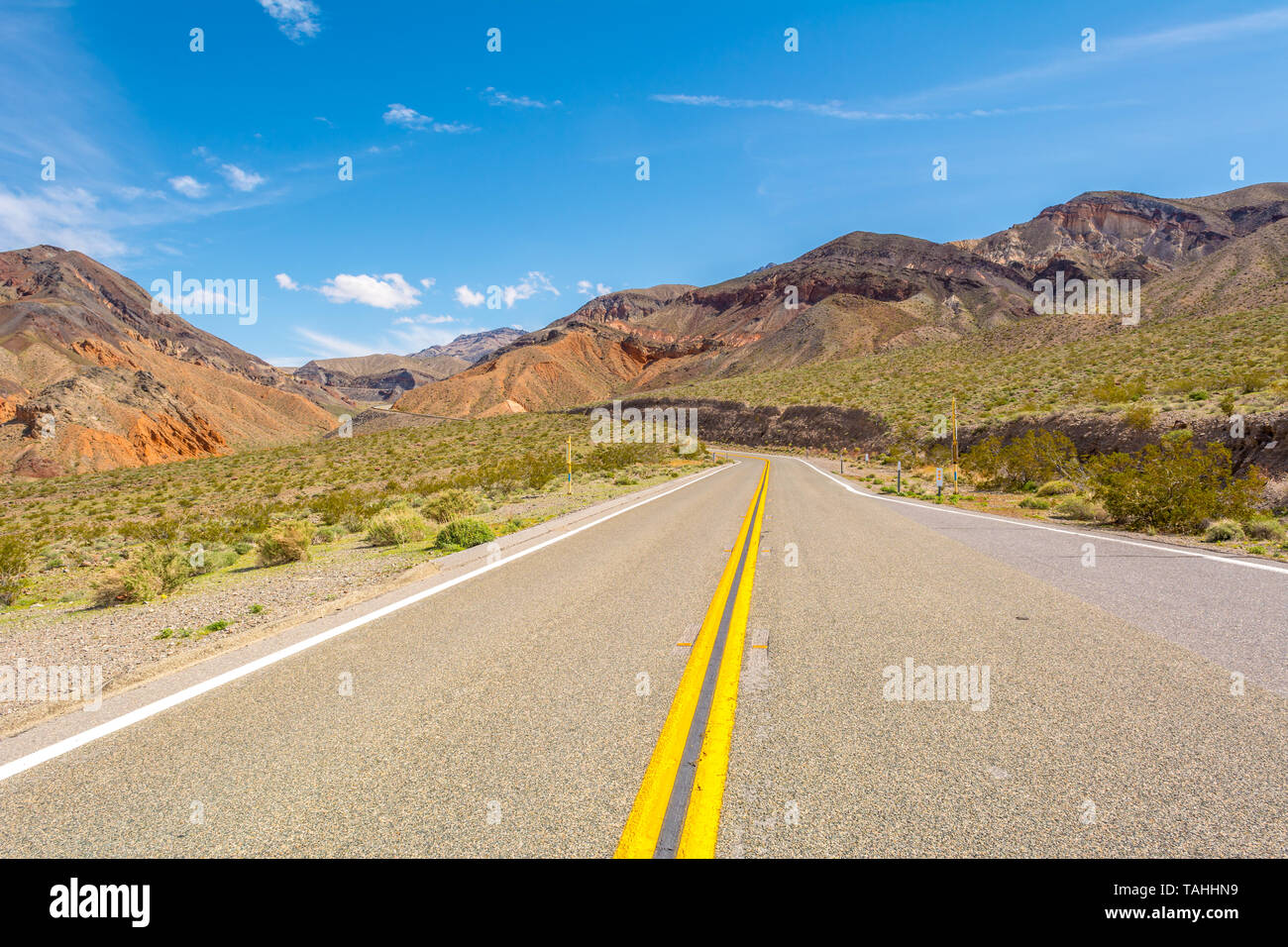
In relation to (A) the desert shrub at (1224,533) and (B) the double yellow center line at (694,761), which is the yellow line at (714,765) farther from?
(A) the desert shrub at (1224,533)

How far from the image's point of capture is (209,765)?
3057 millimetres

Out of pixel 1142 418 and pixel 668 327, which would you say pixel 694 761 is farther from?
pixel 668 327

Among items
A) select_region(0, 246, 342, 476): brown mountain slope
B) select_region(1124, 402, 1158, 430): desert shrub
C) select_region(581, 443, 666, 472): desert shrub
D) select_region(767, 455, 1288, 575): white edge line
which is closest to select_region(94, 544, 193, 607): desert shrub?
select_region(767, 455, 1288, 575): white edge line

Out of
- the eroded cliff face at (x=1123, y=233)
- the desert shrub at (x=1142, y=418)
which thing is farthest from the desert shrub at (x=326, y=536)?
the eroded cliff face at (x=1123, y=233)

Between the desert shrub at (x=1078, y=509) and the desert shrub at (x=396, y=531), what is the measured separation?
1338 centimetres

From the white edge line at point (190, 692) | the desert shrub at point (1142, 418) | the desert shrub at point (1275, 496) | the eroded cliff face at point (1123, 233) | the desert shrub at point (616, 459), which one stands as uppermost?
the eroded cliff face at point (1123, 233)

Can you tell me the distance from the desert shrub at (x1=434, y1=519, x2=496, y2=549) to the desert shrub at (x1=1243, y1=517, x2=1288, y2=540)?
1210cm

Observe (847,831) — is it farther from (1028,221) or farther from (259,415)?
(1028,221)

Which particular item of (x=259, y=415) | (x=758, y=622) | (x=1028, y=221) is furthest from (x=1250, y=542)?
(x=1028, y=221)

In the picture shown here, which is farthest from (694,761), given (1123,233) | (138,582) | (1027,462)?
(1123,233)

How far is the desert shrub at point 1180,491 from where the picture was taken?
10.5 metres

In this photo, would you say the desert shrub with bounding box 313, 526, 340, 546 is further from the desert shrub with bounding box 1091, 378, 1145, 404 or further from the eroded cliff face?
the eroded cliff face

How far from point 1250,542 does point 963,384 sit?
4127cm

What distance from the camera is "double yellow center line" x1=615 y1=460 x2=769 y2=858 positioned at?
2.36 meters
